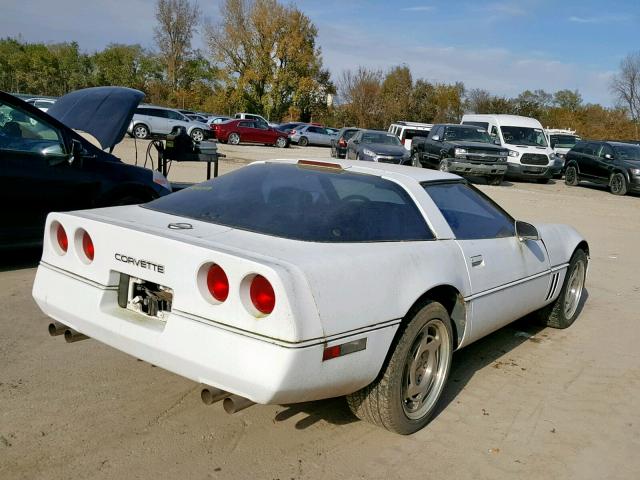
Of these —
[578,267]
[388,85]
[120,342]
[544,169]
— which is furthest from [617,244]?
[388,85]

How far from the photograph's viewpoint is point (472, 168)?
18031mm

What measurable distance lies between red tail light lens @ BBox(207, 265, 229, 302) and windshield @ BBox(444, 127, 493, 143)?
17.4 meters

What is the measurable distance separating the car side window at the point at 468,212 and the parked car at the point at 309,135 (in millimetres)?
33324

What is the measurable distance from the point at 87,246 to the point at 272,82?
5226 centimetres

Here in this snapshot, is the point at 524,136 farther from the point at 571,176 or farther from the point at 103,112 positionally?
the point at 103,112

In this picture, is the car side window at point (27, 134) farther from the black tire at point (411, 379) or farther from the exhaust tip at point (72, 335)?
the black tire at point (411, 379)

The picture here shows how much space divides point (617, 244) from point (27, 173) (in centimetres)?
869

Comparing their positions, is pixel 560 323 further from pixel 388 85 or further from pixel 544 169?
pixel 388 85

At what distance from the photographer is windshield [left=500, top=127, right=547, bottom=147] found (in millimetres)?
20864

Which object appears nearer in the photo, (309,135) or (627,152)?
Answer: (627,152)

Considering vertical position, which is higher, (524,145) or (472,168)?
(524,145)

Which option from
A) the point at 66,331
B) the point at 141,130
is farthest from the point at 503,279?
the point at 141,130

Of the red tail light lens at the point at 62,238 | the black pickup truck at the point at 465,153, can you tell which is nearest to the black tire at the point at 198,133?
the black pickup truck at the point at 465,153

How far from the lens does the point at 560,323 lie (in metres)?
5.33
